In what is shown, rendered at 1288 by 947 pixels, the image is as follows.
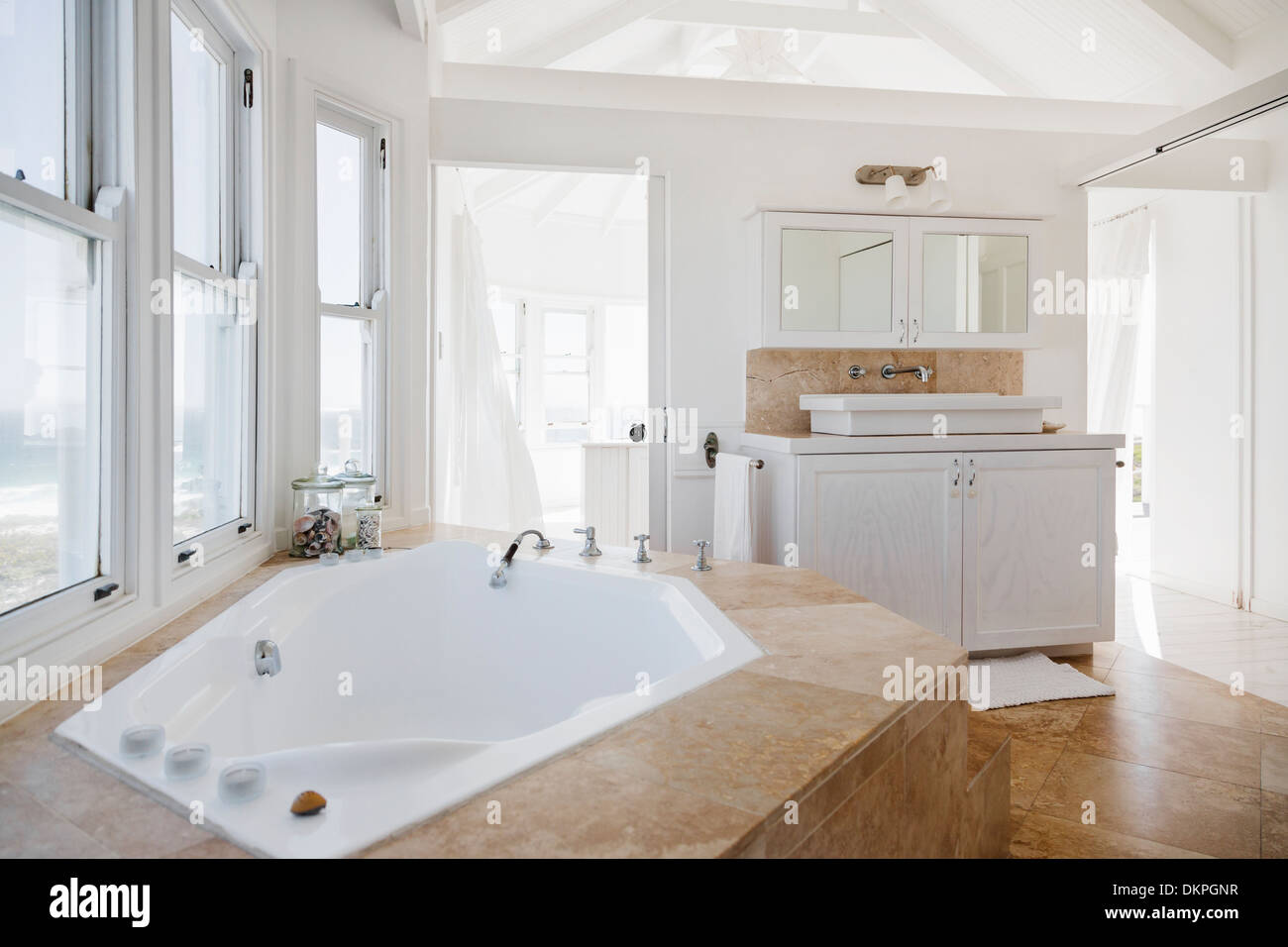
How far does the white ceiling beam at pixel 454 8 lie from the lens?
3014 millimetres

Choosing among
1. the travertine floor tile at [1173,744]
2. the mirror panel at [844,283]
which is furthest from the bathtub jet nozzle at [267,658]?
the mirror panel at [844,283]

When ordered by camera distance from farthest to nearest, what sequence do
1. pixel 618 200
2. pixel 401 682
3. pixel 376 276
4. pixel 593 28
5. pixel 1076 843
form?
pixel 618 200, pixel 593 28, pixel 376 276, pixel 401 682, pixel 1076 843

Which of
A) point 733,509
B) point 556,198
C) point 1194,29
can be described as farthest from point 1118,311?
point 556,198

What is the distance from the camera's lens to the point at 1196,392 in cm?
404

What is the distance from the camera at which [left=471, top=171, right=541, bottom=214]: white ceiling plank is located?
540cm

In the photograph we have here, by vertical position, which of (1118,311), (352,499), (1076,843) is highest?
(1118,311)

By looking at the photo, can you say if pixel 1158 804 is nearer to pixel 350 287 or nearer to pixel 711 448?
pixel 711 448

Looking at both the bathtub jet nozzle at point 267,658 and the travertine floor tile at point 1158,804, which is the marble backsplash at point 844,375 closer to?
the travertine floor tile at point 1158,804

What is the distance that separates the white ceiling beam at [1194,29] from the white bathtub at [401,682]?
3.54 m

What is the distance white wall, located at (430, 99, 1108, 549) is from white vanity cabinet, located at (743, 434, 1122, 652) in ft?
1.37

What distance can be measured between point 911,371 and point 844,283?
51cm

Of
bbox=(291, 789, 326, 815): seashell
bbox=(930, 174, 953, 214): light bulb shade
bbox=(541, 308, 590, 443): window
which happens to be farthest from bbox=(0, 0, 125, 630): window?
bbox=(541, 308, 590, 443): window
